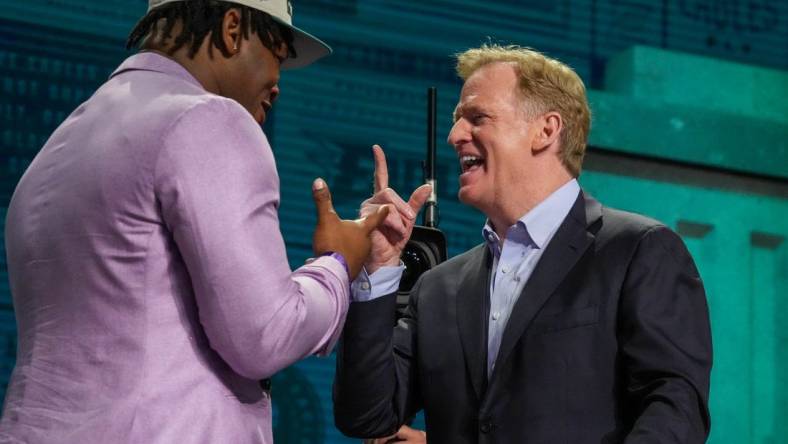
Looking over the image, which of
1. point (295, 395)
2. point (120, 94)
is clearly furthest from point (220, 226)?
point (295, 395)

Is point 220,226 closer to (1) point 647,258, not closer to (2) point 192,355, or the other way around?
(2) point 192,355

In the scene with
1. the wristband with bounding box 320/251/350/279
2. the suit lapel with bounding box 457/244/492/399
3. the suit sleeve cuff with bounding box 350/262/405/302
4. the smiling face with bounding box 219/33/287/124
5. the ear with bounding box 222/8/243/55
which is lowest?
the suit lapel with bounding box 457/244/492/399

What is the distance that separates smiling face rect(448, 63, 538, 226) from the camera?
2.29 m

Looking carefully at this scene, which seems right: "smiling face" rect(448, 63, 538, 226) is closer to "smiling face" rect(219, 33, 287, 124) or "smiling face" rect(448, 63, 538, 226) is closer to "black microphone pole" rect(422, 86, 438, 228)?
"black microphone pole" rect(422, 86, 438, 228)

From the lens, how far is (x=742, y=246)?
4.32 meters

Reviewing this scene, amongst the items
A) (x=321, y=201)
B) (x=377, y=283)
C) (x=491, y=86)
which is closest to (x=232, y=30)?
(x=321, y=201)

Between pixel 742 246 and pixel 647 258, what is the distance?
2464 mm

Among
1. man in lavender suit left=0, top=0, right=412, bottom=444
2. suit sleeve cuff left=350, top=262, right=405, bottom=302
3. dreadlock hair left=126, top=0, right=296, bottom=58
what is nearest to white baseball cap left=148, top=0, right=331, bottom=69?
dreadlock hair left=126, top=0, right=296, bottom=58

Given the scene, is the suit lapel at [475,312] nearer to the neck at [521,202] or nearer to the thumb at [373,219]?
the neck at [521,202]

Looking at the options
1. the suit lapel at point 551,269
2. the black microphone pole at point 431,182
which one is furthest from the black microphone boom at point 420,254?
the suit lapel at point 551,269

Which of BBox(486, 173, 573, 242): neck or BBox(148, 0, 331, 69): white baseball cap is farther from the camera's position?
BBox(486, 173, 573, 242): neck

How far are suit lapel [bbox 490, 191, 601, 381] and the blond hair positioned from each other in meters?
0.18

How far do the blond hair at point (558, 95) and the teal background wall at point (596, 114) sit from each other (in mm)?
1491

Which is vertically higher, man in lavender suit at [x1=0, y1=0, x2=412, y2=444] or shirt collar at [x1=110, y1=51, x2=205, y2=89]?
shirt collar at [x1=110, y1=51, x2=205, y2=89]
